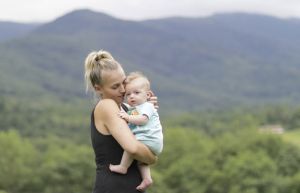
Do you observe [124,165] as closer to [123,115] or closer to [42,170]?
[123,115]

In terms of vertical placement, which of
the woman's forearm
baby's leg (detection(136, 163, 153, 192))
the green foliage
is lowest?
the green foliage

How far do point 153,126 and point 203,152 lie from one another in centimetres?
4956

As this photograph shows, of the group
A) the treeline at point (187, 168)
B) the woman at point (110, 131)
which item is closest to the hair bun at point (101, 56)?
the woman at point (110, 131)

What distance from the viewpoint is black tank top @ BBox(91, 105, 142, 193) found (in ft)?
12.8

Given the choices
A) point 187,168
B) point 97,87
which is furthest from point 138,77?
point 187,168

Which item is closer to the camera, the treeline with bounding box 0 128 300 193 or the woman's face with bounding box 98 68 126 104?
the woman's face with bounding box 98 68 126 104

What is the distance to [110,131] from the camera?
384 cm

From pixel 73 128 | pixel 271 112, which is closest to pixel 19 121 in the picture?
pixel 73 128

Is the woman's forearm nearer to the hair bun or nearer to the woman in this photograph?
the woman

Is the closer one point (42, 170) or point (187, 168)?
point (42, 170)

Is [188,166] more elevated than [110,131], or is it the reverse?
[110,131]

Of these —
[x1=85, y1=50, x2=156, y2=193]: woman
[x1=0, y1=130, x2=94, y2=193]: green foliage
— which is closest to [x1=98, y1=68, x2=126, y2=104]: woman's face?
[x1=85, y1=50, x2=156, y2=193]: woman

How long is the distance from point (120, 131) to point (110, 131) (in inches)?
2.7

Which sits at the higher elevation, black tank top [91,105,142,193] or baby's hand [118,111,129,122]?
baby's hand [118,111,129,122]
